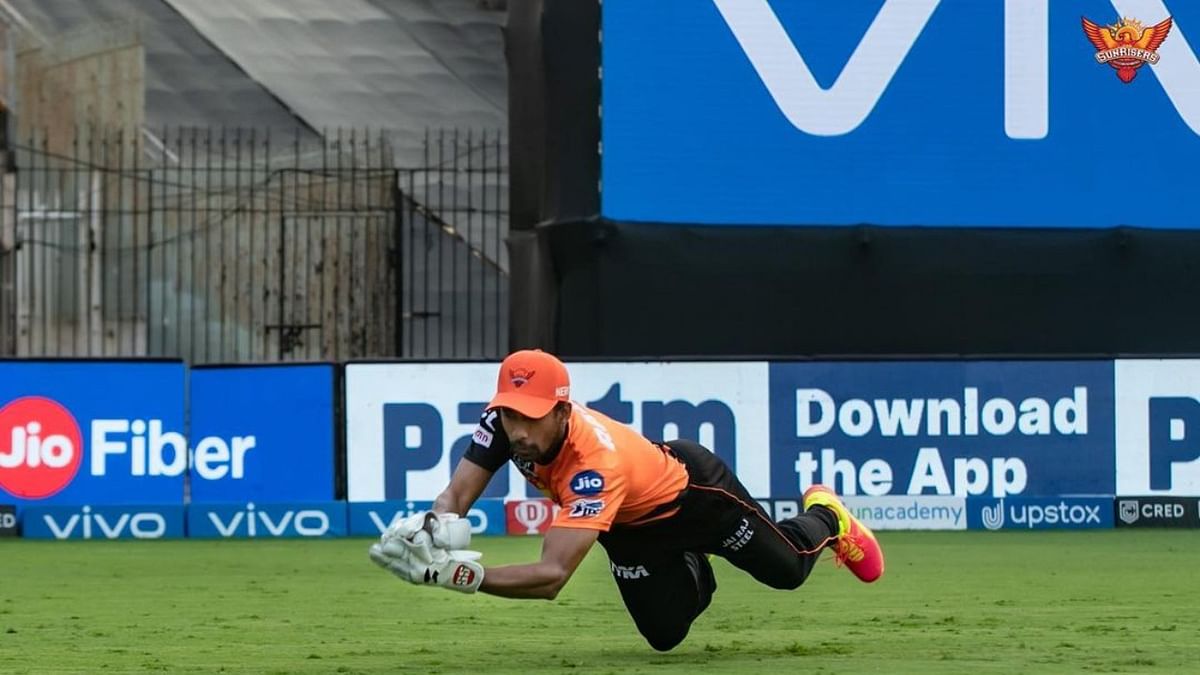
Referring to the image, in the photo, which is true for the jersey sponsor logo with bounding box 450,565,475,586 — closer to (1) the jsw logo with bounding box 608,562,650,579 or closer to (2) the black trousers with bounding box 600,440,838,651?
(2) the black trousers with bounding box 600,440,838,651

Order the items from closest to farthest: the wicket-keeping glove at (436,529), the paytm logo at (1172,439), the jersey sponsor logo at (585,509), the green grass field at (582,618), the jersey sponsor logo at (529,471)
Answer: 1. the wicket-keeping glove at (436,529)
2. the jersey sponsor logo at (585,509)
3. the jersey sponsor logo at (529,471)
4. the green grass field at (582,618)
5. the paytm logo at (1172,439)

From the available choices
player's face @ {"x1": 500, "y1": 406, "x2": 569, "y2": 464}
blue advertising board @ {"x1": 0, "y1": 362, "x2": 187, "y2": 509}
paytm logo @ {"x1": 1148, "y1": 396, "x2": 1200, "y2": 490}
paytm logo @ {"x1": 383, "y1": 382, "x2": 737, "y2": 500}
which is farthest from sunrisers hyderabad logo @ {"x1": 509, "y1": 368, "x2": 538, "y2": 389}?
paytm logo @ {"x1": 1148, "y1": 396, "x2": 1200, "y2": 490}

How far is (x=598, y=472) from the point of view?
7816 millimetres

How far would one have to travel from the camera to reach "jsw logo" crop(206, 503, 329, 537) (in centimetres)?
1727

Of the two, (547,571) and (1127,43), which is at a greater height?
(1127,43)

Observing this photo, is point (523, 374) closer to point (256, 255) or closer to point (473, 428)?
point (473, 428)

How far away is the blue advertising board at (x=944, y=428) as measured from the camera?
17.7 m

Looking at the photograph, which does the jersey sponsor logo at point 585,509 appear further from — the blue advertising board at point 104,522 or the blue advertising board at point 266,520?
the blue advertising board at point 104,522

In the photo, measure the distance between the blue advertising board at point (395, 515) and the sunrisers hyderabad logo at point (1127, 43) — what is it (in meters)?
7.80

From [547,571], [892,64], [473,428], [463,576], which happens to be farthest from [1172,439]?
[463,576]

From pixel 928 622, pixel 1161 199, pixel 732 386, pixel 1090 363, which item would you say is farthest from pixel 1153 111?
pixel 928 622

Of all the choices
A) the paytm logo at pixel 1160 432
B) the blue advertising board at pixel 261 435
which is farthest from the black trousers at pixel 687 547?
the paytm logo at pixel 1160 432

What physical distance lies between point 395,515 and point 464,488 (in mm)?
9204

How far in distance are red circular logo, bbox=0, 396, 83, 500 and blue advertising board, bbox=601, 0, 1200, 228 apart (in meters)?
5.60
